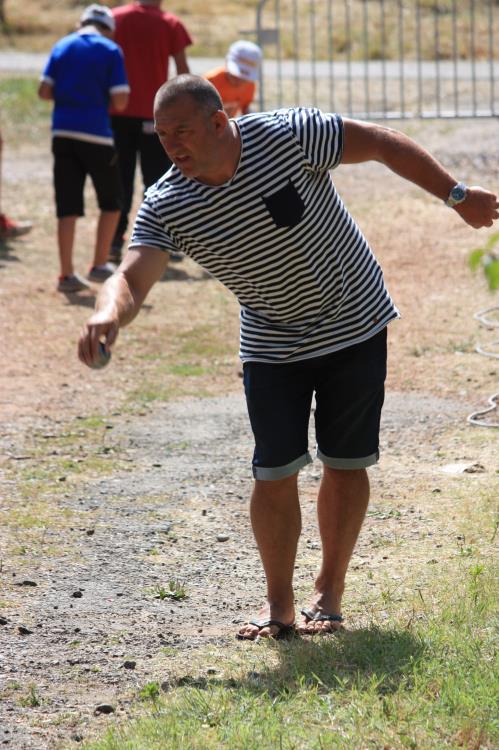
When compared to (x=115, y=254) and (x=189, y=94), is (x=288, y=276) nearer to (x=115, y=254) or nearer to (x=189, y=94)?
(x=189, y=94)

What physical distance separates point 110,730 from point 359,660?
2.54 feet

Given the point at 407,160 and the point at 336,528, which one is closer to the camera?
the point at 407,160

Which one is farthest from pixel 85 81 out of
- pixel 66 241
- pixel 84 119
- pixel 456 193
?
pixel 456 193

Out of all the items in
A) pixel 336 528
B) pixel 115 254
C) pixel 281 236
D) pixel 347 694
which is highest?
pixel 281 236

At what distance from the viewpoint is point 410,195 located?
11656 mm

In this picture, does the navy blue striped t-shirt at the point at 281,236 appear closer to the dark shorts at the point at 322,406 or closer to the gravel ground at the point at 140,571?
the dark shorts at the point at 322,406

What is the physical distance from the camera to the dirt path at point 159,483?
13.1 feet

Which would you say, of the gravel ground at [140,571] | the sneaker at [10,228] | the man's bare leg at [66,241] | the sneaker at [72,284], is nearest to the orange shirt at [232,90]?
the man's bare leg at [66,241]

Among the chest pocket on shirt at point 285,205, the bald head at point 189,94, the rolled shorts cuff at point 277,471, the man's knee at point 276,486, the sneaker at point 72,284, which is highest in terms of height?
the bald head at point 189,94

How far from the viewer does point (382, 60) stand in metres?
16.6

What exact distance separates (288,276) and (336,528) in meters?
0.84

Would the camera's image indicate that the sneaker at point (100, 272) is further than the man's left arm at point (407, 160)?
Yes

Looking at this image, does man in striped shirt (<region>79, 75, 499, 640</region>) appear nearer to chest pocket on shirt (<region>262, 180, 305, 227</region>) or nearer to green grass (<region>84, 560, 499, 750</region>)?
chest pocket on shirt (<region>262, 180, 305, 227</region>)

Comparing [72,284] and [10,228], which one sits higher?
[72,284]
